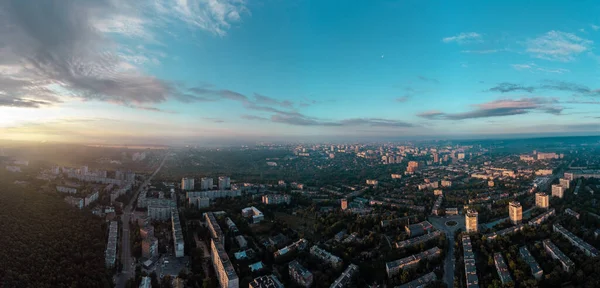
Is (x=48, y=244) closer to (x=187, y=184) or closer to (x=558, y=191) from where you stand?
(x=187, y=184)

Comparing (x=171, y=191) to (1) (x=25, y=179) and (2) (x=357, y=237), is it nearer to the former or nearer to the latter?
(1) (x=25, y=179)

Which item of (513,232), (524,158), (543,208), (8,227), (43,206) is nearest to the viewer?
(8,227)

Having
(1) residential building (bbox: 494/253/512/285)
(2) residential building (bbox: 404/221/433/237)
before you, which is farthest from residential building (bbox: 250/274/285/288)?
(2) residential building (bbox: 404/221/433/237)

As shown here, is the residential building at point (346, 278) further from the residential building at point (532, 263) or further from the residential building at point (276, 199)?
the residential building at point (276, 199)

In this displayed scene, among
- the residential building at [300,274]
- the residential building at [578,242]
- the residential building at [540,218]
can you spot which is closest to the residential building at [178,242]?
the residential building at [300,274]

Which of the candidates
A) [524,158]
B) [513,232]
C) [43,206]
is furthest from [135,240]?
[524,158]
